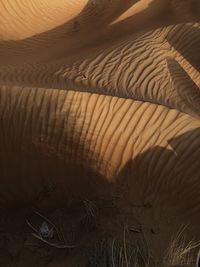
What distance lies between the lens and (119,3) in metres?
8.11

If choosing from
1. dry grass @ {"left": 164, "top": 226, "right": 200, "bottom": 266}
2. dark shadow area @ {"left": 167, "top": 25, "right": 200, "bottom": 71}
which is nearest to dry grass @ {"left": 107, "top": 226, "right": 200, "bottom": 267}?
dry grass @ {"left": 164, "top": 226, "right": 200, "bottom": 266}

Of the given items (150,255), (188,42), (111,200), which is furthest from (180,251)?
(188,42)

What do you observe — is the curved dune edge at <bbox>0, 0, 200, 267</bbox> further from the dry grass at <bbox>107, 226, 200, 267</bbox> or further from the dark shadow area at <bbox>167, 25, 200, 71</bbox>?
the dark shadow area at <bbox>167, 25, 200, 71</bbox>

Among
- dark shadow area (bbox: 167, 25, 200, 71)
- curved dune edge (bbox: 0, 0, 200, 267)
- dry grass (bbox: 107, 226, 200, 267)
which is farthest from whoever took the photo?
dark shadow area (bbox: 167, 25, 200, 71)

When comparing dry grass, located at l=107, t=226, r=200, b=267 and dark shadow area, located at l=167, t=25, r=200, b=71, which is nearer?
dry grass, located at l=107, t=226, r=200, b=267

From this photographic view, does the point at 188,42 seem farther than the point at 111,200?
Yes

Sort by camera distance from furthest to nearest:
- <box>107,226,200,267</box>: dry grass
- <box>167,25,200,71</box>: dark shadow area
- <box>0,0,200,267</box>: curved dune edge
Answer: <box>167,25,200,71</box>: dark shadow area < <box>0,0,200,267</box>: curved dune edge < <box>107,226,200,267</box>: dry grass

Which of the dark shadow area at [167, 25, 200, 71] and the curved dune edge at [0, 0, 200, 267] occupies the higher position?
the dark shadow area at [167, 25, 200, 71]

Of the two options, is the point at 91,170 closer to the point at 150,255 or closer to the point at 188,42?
the point at 150,255

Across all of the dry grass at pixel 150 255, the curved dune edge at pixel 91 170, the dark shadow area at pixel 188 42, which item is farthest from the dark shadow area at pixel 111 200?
the dark shadow area at pixel 188 42

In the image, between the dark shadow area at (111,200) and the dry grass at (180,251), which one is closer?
the dry grass at (180,251)

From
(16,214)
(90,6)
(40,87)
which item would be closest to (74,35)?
(90,6)

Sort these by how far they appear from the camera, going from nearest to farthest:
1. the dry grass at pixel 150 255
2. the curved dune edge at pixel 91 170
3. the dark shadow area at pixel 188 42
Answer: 1. the dry grass at pixel 150 255
2. the curved dune edge at pixel 91 170
3. the dark shadow area at pixel 188 42

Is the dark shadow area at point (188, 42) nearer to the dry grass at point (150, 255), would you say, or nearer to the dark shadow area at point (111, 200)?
the dark shadow area at point (111, 200)
